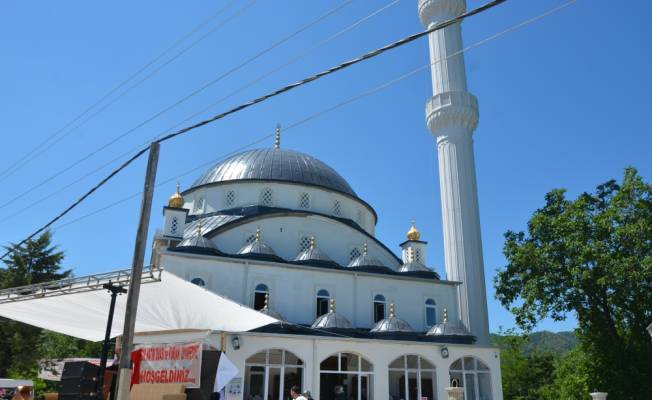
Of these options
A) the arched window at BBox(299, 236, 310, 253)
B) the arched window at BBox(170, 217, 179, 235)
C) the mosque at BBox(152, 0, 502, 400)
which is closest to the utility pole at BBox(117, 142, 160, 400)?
the mosque at BBox(152, 0, 502, 400)

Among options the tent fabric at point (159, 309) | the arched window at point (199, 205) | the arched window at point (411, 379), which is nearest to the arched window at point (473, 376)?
the arched window at point (411, 379)

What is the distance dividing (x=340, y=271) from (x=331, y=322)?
101 inches

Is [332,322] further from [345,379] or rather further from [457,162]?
[457,162]

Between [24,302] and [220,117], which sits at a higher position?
[220,117]

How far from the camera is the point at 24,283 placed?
22.0 m

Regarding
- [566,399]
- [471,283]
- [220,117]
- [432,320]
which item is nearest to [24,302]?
[220,117]

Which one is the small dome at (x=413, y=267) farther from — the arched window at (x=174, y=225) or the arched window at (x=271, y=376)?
the arched window at (x=174, y=225)

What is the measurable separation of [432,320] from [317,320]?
17.8 feet

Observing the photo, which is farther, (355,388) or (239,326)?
(355,388)

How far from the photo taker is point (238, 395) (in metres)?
13.8

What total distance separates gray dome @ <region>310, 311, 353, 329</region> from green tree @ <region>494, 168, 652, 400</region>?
656 cm

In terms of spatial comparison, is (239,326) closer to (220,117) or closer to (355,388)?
(220,117)

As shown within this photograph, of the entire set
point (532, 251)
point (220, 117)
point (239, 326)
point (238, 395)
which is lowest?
point (238, 395)

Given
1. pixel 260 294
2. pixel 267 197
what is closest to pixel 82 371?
pixel 260 294
